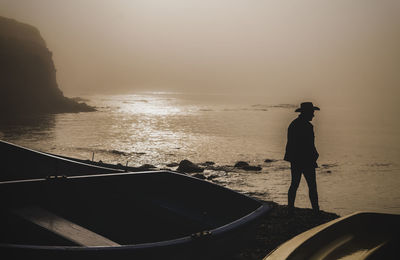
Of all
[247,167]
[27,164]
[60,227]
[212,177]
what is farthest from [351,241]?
[247,167]

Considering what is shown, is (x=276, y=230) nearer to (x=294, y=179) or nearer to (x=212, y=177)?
(x=294, y=179)

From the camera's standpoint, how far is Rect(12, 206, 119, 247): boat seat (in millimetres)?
4652

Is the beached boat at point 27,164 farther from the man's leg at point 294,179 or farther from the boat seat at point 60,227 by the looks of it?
the man's leg at point 294,179

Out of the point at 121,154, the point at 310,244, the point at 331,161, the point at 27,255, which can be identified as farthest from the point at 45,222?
the point at 331,161

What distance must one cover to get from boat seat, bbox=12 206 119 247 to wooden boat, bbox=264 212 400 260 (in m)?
2.46

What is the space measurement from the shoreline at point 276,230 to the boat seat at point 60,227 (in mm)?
3059

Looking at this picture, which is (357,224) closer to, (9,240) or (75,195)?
(75,195)

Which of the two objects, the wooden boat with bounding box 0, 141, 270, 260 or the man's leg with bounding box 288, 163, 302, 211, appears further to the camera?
the man's leg with bounding box 288, 163, 302, 211

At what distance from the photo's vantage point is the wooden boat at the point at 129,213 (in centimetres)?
452

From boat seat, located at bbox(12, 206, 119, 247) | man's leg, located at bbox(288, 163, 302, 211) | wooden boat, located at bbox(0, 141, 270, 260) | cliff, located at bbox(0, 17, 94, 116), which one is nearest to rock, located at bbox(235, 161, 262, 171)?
man's leg, located at bbox(288, 163, 302, 211)

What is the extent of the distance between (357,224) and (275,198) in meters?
15.5

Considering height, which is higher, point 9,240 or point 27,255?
point 27,255

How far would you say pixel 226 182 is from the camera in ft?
75.8

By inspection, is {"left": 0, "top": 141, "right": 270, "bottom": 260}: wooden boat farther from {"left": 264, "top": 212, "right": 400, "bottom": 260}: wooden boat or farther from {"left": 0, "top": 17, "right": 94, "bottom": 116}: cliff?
{"left": 0, "top": 17, "right": 94, "bottom": 116}: cliff
